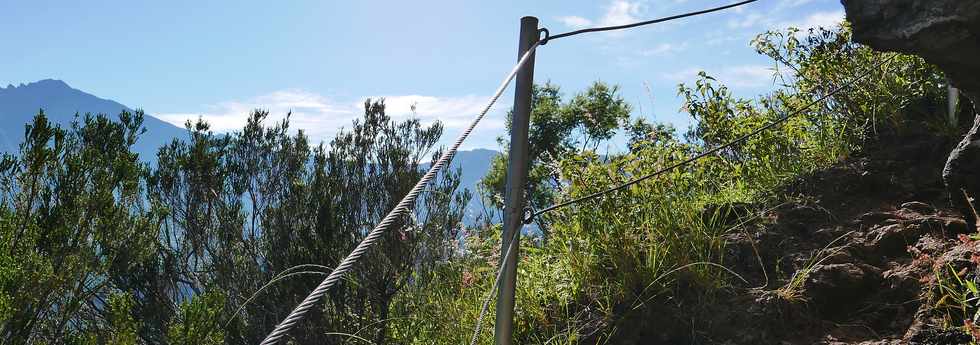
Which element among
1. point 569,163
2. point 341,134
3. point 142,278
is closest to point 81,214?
point 142,278

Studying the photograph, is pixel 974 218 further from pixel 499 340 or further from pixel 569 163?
pixel 499 340

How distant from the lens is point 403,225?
5.70 meters

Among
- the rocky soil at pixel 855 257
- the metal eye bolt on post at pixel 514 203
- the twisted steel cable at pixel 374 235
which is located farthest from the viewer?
the rocky soil at pixel 855 257

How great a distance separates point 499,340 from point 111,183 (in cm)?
354

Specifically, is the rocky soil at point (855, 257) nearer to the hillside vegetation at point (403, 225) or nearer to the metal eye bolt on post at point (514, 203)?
the hillside vegetation at point (403, 225)

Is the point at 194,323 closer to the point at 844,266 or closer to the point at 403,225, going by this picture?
the point at 403,225

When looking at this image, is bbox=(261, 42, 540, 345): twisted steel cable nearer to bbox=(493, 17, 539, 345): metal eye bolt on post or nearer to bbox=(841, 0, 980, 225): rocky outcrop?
bbox=(493, 17, 539, 345): metal eye bolt on post

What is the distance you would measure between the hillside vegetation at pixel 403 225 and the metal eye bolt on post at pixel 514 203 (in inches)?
19.1

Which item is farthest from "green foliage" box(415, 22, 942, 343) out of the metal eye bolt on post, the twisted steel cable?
the twisted steel cable

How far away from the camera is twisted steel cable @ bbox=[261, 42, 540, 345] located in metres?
1.16

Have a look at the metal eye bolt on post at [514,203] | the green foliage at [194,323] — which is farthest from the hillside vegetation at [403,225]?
the metal eye bolt on post at [514,203]

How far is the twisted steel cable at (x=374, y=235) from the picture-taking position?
1.16m

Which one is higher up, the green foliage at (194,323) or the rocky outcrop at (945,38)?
the rocky outcrop at (945,38)

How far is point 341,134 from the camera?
21.8 feet
